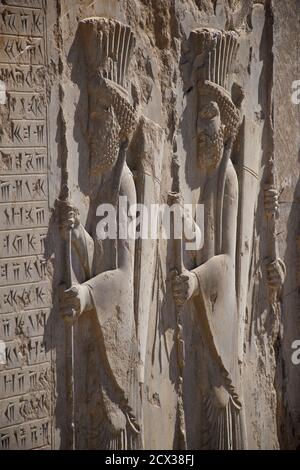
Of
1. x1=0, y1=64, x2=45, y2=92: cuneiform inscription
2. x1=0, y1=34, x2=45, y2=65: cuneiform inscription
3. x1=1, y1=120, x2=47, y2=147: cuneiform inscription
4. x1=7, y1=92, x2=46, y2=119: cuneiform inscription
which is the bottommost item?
x1=1, y1=120, x2=47, y2=147: cuneiform inscription

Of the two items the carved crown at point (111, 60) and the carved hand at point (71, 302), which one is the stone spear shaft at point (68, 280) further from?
the carved crown at point (111, 60)

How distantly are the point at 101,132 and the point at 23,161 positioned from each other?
0.57 m

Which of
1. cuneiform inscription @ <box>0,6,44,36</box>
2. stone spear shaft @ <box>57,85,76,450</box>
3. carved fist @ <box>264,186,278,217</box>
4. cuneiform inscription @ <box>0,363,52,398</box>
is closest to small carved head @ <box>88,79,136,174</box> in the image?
stone spear shaft @ <box>57,85,76,450</box>

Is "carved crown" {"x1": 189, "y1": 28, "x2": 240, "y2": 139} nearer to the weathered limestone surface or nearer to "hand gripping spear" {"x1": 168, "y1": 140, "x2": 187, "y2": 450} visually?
the weathered limestone surface

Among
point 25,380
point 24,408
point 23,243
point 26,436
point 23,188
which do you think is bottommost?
point 26,436

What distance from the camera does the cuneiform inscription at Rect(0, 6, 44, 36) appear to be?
4.97m

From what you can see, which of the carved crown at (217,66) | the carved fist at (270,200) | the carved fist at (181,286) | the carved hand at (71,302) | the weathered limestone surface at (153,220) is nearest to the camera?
the weathered limestone surface at (153,220)

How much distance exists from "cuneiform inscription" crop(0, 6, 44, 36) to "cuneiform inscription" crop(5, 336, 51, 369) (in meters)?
1.45

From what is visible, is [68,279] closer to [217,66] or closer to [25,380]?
[25,380]

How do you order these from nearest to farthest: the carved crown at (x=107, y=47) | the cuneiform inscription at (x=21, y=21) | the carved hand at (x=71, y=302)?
the cuneiform inscription at (x=21, y=21), the carved hand at (x=71, y=302), the carved crown at (x=107, y=47)

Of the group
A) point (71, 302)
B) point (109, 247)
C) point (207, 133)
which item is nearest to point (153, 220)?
point (109, 247)

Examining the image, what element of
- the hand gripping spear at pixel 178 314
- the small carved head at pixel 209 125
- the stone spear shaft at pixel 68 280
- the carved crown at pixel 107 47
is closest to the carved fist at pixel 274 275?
the small carved head at pixel 209 125

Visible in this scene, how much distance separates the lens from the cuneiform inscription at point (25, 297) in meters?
5.01

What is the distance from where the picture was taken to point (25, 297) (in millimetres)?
5102
